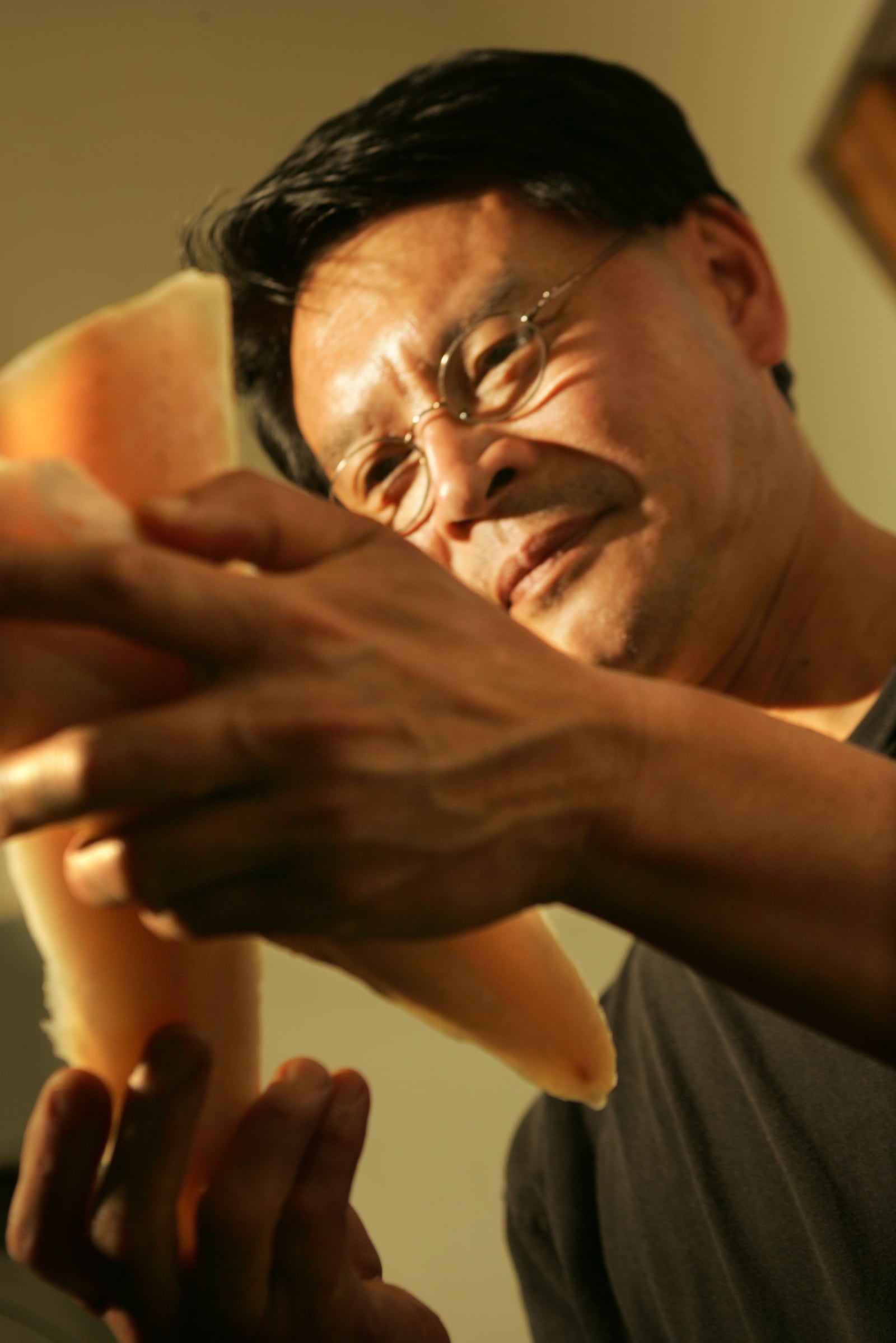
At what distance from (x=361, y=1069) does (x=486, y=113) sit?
128 cm

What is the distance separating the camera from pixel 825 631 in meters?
0.98

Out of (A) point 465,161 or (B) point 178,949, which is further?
(A) point 465,161

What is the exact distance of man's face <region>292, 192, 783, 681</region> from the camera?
91 centimetres

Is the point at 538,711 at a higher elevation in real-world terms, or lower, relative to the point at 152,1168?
higher

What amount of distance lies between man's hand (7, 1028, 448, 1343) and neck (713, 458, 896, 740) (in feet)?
2.10

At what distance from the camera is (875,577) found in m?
1.00

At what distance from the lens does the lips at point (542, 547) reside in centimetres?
91

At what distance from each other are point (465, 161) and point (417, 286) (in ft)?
0.57

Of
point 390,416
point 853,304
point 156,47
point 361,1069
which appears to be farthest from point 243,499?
point 853,304

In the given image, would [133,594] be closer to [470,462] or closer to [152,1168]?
[152,1168]

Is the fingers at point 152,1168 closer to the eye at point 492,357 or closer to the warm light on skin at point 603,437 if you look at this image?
the warm light on skin at point 603,437

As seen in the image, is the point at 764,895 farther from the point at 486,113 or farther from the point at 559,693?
the point at 486,113

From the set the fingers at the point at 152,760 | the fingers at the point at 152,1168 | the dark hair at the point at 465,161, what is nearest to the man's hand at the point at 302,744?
the fingers at the point at 152,760

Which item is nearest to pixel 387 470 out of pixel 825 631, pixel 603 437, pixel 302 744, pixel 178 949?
pixel 603 437
